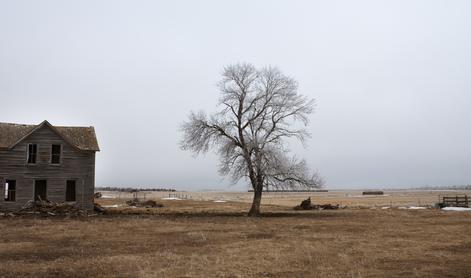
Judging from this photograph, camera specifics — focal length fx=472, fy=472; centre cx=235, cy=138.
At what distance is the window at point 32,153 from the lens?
40406 millimetres

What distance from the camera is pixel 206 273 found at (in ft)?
44.8

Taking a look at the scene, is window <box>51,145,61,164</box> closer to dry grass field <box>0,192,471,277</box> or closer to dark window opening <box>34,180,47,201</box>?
dark window opening <box>34,180,47,201</box>

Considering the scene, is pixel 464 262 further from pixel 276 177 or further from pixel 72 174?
pixel 72 174

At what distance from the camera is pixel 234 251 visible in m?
18.3

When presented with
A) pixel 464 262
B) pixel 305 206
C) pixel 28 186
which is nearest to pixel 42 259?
pixel 464 262

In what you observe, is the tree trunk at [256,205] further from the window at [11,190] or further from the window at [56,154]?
the window at [11,190]

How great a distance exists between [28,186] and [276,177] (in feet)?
69.1

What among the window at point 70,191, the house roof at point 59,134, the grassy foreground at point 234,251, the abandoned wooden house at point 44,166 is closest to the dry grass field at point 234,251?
the grassy foreground at point 234,251

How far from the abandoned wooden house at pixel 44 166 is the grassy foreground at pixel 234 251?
12.4m

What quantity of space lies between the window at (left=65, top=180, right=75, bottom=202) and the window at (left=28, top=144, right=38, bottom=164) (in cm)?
346

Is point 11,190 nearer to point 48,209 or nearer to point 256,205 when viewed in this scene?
point 48,209

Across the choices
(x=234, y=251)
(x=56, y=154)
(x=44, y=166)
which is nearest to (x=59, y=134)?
(x=56, y=154)

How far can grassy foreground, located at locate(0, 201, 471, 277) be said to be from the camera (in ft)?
46.3

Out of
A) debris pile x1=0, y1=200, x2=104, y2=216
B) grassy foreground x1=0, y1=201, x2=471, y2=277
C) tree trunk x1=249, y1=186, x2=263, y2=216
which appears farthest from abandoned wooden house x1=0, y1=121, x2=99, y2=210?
tree trunk x1=249, y1=186, x2=263, y2=216
